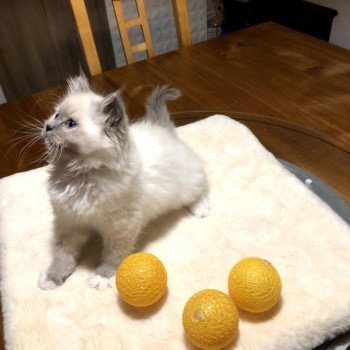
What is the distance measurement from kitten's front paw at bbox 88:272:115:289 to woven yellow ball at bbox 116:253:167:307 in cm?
9

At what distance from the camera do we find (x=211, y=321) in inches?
26.0

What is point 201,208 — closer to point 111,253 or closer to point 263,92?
point 111,253

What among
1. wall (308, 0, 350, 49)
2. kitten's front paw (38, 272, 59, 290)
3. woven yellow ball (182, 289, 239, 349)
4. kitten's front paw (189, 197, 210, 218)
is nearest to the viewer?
woven yellow ball (182, 289, 239, 349)

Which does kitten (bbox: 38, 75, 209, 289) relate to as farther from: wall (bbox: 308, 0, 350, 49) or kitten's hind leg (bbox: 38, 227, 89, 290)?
wall (bbox: 308, 0, 350, 49)

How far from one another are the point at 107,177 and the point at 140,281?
22 cm

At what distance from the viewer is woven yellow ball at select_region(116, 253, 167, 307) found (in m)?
0.73

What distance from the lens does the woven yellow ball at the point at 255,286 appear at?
0.71m

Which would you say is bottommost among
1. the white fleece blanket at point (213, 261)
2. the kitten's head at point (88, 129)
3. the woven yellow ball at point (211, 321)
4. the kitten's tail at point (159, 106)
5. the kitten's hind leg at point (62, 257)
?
the white fleece blanket at point (213, 261)

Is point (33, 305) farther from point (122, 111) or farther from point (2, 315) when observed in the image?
point (122, 111)

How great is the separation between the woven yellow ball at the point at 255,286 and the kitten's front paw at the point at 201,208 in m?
0.26

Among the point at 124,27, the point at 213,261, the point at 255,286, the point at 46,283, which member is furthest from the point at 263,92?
the point at 46,283

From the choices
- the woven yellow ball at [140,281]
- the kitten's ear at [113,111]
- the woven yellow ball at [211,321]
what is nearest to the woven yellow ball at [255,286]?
the woven yellow ball at [211,321]

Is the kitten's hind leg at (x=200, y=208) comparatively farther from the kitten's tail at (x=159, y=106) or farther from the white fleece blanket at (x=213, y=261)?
the kitten's tail at (x=159, y=106)

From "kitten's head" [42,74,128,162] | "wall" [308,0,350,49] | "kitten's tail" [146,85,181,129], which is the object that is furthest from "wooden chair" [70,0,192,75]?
"wall" [308,0,350,49]
